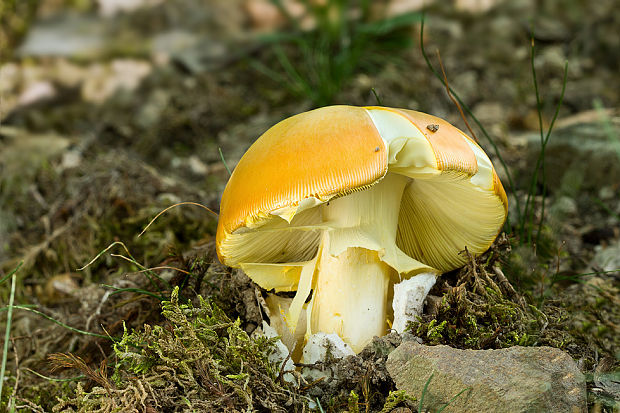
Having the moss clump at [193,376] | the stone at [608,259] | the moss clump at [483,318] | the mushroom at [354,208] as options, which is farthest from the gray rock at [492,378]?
the stone at [608,259]

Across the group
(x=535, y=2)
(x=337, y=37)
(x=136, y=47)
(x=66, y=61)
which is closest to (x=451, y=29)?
(x=535, y=2)

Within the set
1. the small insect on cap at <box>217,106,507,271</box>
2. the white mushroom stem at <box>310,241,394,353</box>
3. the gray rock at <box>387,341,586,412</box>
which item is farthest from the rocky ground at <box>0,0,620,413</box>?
the small insect on cap at <box>217,106,507,271</box>

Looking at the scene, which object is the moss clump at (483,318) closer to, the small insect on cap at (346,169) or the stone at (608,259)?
the small insect on cap at (346,169)

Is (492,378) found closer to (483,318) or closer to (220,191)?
(483,318)

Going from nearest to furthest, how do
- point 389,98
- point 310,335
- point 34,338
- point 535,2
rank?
point 310,335 → point 34,338 → point 389,98 → point 535,2

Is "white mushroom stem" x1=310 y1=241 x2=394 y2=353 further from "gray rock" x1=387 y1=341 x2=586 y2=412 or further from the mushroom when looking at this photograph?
"gray rock" x1=387 y1=341 x2=586 y2=412

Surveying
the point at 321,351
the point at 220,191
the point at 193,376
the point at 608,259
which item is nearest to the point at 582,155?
the point at 608,259

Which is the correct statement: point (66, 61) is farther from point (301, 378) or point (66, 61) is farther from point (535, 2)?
point (535, 2)

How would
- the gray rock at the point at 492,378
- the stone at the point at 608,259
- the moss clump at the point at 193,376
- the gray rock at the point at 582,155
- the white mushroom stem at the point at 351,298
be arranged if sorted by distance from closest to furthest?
the gray rock at the point at 492,378 → the moss clump at the point at 193,376 → the white mushroom stem at the point at 351,298 → the stone at the point at 608,259 → the gray rock at the point at 582,155
